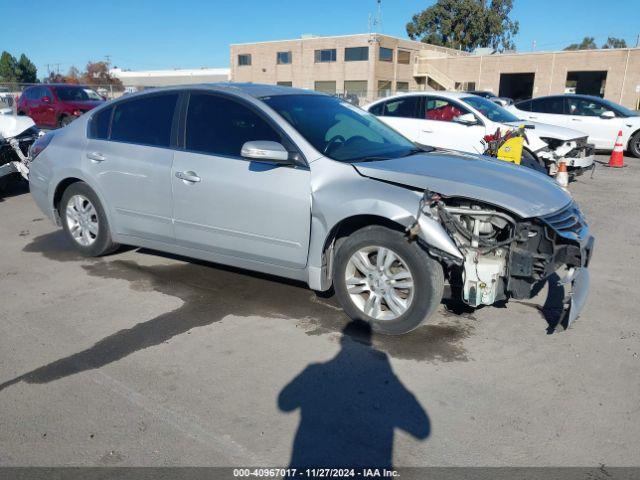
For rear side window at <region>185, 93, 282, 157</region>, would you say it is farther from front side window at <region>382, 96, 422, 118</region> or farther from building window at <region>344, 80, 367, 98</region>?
building window at <region>344, 80, 367, 98</region>

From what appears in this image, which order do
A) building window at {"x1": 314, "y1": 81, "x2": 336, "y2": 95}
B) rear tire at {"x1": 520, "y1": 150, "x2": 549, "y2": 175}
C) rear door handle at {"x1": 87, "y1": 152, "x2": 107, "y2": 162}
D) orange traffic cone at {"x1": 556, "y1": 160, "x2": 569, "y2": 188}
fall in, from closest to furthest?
rear door handle at {"x1": 87, "y1": 152, "x2": 107, "y2": 162} → rear tire at {"x1": 520, "y1": 150, "x2": 549, "y2": 175} → orange traffic cone at {"x1": 556, "y1": 160, "x2": 569, "y2": 188} → building window at {"x1": 314, "y1": 81, "x2": 336, "y2": 95}

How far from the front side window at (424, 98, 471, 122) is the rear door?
21.1 feet

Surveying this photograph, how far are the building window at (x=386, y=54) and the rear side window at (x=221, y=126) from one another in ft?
167

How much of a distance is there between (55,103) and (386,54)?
135ft

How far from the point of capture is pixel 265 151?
13.5ft

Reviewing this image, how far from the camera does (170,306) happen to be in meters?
4.63

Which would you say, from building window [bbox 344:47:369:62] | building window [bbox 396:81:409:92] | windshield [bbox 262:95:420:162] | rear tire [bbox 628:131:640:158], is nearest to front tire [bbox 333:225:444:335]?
windshield [bbox 262:95:420:162]

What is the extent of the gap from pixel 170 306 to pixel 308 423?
6.67ft

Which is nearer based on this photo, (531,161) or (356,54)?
(531,161)

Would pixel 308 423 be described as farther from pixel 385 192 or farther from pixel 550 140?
pixel 550 140

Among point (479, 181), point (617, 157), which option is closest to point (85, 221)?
point (479, 181)

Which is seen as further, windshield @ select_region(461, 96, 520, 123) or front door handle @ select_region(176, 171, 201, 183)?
windshield @ select_region(461, 96, 520, 123)

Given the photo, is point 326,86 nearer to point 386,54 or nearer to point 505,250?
point 386,54

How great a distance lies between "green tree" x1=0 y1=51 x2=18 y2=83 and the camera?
288ft
